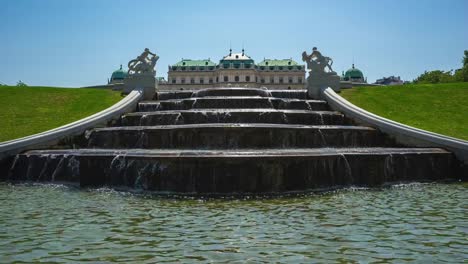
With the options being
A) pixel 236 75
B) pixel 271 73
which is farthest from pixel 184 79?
pixel 271 73

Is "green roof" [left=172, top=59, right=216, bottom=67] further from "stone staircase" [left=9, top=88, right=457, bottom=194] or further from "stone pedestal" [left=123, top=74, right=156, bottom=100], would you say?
"stone staircase" [left=9, top=88, right=457, bottom=194]

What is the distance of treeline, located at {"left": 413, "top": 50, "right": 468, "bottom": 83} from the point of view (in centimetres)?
7807

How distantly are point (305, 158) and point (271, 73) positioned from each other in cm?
11716

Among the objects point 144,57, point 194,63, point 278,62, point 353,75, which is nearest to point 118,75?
point 194,63

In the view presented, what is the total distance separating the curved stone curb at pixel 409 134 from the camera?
14.8 metres

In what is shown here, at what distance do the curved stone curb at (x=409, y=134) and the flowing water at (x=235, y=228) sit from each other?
4.24 meters

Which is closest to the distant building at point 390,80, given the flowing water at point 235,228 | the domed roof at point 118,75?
the domed roof at point 118,75

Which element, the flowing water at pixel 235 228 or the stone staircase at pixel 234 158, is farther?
the stone staircase at pixel 234 158

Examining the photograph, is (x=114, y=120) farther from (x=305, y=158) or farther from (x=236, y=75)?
(x=236, y=75)

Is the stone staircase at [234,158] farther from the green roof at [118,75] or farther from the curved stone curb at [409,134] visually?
the green roof at [118,75]

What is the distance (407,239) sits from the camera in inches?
263

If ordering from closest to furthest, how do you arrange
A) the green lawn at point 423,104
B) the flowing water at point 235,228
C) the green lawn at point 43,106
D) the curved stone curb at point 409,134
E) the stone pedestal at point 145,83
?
the flowing water at point 235,228 < the curved stone curb at point 409,134 < the green lawn at point 43,106 < the green lawn at point 423,104 < the stone pedestal at point 145,83

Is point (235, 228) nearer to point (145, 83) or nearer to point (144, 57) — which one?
point (145, 83)

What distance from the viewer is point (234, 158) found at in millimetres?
11469
